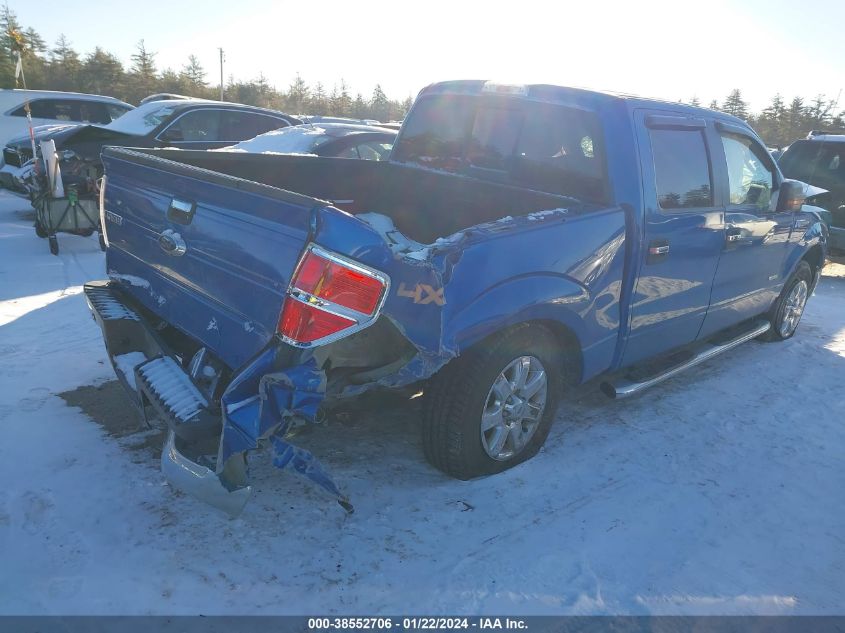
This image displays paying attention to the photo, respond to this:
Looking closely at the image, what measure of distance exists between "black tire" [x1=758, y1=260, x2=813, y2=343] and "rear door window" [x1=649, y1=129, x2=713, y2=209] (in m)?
2.19

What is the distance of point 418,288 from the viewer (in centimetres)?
249

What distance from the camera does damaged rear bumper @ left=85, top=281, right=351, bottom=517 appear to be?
229 centimetres

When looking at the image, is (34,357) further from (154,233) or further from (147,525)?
(147,525)

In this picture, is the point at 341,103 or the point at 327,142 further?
the point at 341,103

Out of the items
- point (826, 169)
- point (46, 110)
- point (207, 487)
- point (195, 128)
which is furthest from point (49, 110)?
point (826, 169)

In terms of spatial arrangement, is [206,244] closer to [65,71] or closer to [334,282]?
[334,282]

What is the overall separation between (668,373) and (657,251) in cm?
91

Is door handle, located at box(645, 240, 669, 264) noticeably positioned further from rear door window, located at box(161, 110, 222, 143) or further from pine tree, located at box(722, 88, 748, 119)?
pine tree, located at box(722, 88, 748, 119)

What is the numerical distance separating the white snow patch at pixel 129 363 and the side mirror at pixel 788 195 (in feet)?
15.1

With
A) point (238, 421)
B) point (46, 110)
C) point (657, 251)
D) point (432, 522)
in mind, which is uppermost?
point (657, 251)

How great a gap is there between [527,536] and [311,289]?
1515mm

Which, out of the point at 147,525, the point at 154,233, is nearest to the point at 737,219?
the point at 154,233

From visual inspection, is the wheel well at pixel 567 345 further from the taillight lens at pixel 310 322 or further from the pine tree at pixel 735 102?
the pine tree at pixel 735 102

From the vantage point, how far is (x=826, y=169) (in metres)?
9.88
